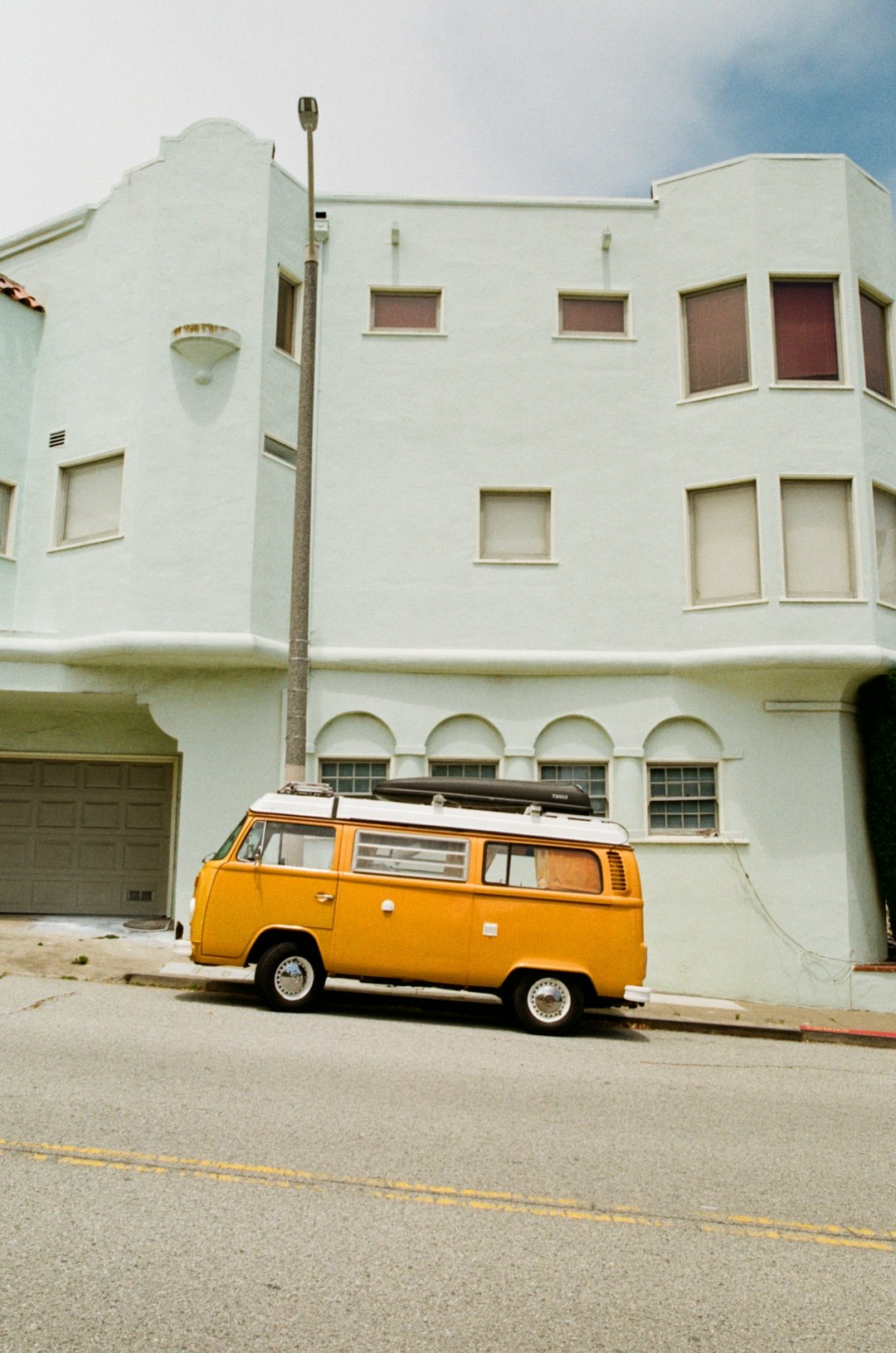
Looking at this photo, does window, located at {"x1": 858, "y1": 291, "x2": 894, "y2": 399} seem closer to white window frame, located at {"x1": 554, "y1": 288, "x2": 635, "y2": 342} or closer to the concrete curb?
white window frame, located at {"x1": 554, "y1": 288, "x2": 635, "y2": 342}

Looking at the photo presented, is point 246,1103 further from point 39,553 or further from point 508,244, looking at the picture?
point 508,244

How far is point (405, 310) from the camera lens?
55.8 ft

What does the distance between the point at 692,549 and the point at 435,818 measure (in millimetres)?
6887

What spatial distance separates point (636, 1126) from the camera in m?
7.27

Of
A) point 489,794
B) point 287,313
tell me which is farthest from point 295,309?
point 489,794

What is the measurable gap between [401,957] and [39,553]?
29.3ft

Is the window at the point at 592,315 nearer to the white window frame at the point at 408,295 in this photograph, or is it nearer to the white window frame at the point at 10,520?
the white window frame at the point at 408,295

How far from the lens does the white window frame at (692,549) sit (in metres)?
15.3

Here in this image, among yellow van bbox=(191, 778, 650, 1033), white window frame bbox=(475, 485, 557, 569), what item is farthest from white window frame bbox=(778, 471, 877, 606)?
yellow van bbox=(191, 778, 650, 1033)

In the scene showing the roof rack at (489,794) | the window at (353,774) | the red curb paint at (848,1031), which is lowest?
the red curb paint at (848,1031)

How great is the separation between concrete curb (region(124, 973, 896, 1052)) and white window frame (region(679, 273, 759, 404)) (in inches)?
346

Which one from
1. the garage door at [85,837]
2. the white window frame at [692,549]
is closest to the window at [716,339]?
the white window frame at [692,549]

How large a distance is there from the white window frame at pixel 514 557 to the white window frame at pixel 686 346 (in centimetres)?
248

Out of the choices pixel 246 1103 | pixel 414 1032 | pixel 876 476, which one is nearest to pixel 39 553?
pixel 414 1032
